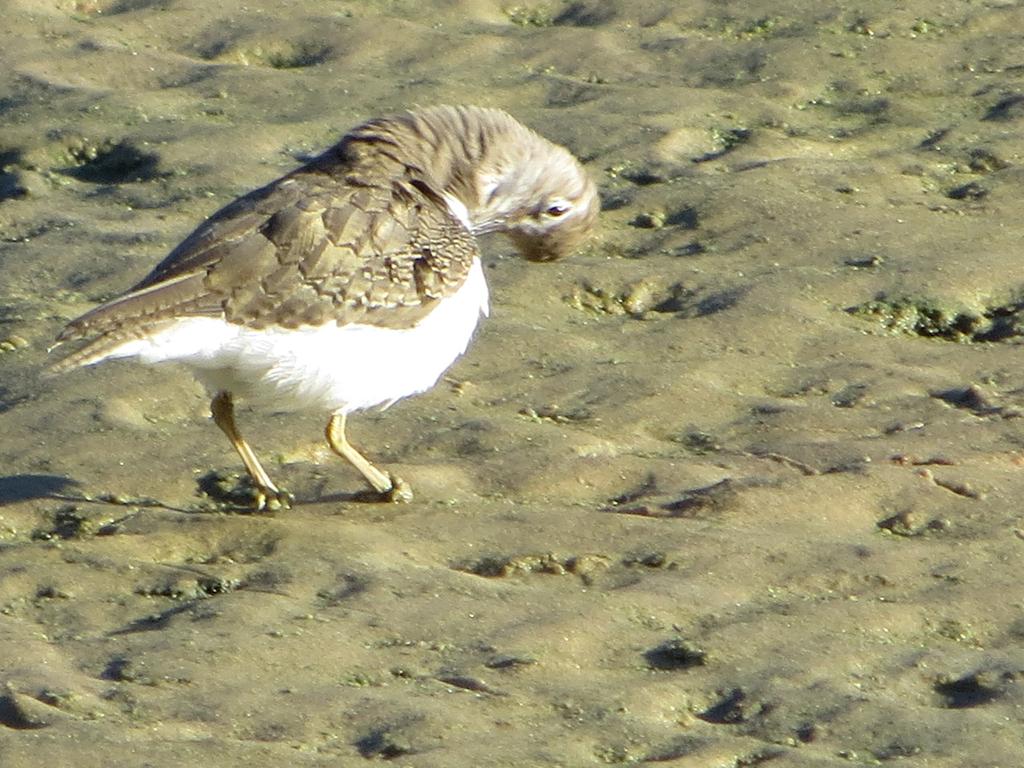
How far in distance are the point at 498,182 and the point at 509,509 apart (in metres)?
1.76

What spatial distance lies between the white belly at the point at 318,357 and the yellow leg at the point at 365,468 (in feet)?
0.52

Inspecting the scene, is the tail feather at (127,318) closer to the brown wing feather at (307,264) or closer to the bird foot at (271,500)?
the brown wing feather at (307,264)

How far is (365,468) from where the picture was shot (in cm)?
723

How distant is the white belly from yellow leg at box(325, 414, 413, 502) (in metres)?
0.16

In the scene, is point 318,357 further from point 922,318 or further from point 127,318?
point 922,318

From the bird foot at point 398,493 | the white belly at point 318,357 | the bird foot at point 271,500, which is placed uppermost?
the white belly at point 318,357

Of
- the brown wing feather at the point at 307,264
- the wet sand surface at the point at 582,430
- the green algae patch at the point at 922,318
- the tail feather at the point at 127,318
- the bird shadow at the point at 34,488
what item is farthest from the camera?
the green algae patch at the point at 922,318

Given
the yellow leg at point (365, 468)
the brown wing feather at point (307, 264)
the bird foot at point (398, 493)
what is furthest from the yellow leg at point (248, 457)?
the brown wing feather at point (307, 264)

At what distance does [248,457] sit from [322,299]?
2.23 feet

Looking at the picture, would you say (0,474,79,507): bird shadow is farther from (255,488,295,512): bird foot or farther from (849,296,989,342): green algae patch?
(849,296,989,342): green algae patch

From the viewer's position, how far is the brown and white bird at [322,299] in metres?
6.87

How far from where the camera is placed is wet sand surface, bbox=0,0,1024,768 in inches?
215

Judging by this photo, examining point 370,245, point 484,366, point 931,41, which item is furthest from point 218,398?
point 931,41

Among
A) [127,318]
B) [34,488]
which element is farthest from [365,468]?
[34,488]
